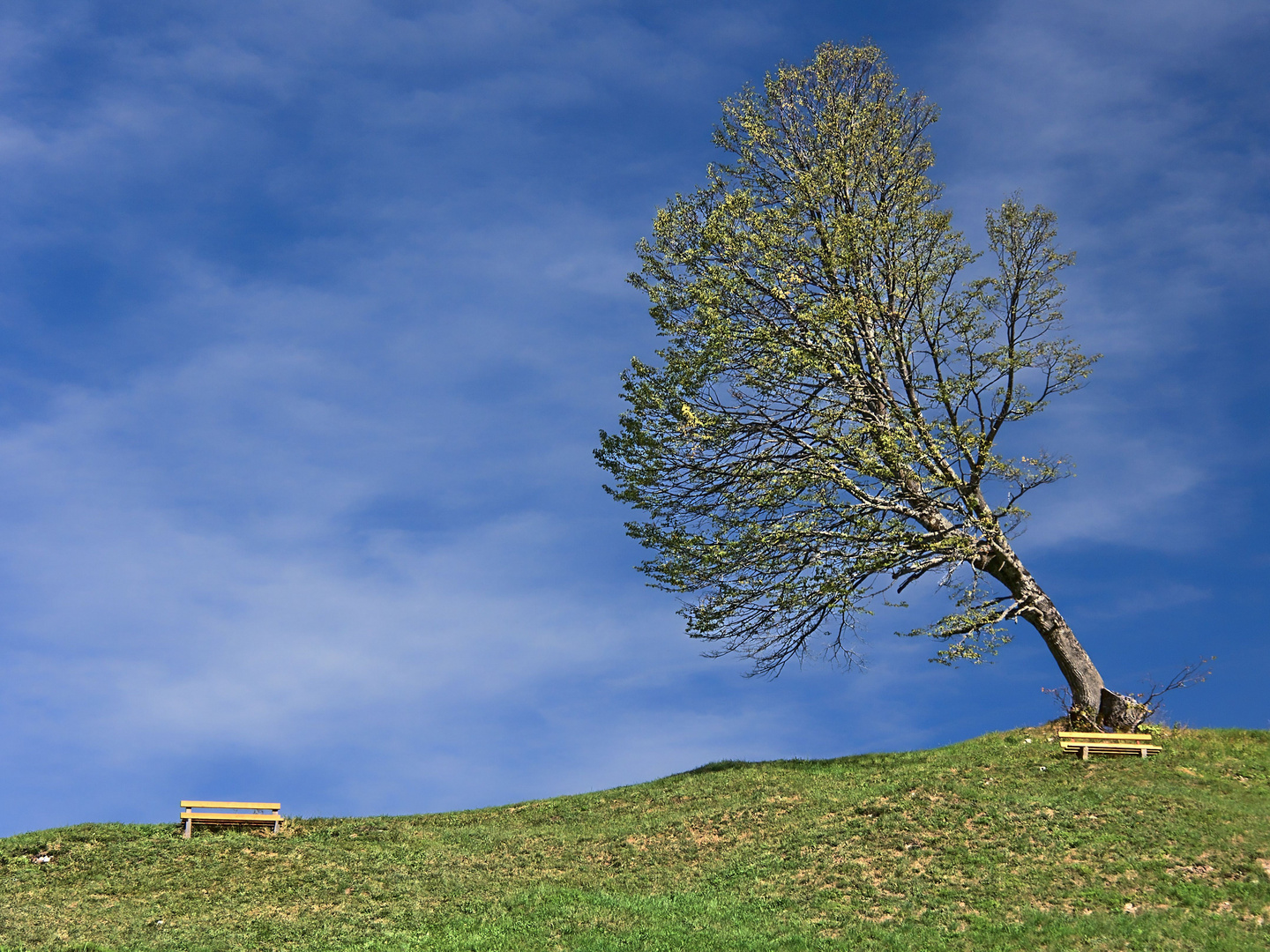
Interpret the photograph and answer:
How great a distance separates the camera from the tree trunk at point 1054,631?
27.5 metres

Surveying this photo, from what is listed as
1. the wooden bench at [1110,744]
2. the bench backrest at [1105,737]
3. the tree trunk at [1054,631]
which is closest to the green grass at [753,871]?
the wooden bench at [1110,744]

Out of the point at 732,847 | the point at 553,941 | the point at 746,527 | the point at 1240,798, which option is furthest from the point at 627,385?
the point at 1240,798

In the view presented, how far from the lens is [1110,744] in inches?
987

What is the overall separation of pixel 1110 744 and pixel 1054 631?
12.4 feet

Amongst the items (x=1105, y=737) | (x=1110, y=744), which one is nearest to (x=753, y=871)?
(x=1105, y=737)

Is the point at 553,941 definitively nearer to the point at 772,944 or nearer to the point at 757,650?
the point at 772,944

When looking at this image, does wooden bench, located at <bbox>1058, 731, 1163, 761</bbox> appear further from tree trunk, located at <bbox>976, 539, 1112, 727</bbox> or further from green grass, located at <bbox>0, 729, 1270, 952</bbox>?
tree trunk, located at <bbox>976, 539, 1112, 727</bbox>

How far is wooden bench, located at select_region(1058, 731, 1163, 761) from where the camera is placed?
24891 millimetres

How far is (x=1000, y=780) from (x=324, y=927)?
15.6 meters

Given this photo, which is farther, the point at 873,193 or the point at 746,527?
the point at 873,193

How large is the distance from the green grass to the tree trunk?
269 cm

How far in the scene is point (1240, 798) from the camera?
71.8 ft

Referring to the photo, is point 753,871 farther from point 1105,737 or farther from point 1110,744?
point 1110,744

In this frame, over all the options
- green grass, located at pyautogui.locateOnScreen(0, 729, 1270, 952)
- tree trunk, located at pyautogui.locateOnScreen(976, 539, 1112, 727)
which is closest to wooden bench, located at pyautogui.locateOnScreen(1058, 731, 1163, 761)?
green grass, located at pyautogui.locateOnScreen(0, 729, 1270, 952)
